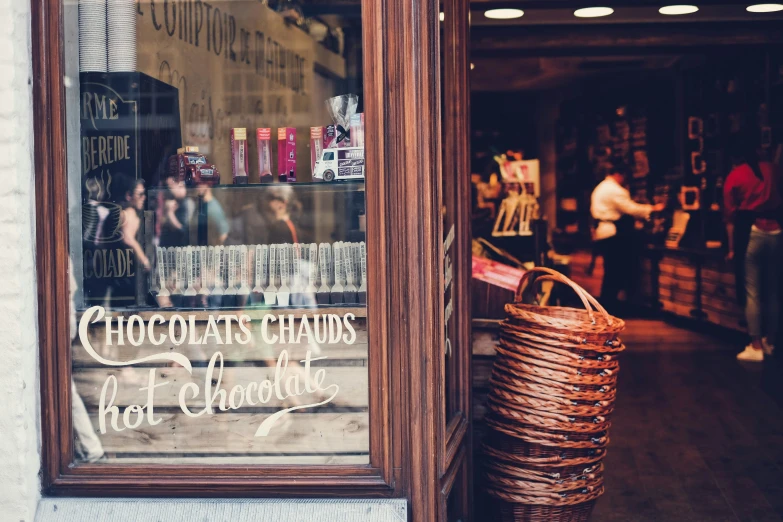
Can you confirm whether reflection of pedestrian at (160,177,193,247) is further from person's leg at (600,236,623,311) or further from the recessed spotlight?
person's leg at (600,236,623,311)

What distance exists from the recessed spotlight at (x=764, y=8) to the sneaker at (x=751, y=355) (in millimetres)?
2682

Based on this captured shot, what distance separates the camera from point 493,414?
3307 mm

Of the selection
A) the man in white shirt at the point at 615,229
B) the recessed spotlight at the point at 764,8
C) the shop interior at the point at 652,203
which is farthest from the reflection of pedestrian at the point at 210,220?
the man in white shirt at the point at 615,229

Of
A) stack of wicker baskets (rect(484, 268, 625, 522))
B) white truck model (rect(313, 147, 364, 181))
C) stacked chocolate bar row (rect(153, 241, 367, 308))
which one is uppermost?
white truck model (rect(313, 147, 364, 181))

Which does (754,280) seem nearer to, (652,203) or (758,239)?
(758,239)

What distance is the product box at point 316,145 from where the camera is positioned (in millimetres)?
2832

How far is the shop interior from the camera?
4.35 meters

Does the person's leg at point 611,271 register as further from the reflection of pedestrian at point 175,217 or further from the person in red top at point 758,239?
the reflection of pedestrian at point 175,217

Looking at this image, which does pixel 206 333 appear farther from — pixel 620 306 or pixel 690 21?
pixel 620 306

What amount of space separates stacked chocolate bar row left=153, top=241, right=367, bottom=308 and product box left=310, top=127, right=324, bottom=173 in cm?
28

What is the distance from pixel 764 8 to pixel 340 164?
5.25m

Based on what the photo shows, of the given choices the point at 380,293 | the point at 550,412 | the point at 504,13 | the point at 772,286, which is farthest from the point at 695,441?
the point at 504,13

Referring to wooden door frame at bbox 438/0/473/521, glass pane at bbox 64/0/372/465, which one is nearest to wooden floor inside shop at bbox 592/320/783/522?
wooden door frame at bbox 438/0/473/521

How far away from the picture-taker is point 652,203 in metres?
10.5
